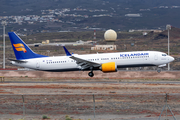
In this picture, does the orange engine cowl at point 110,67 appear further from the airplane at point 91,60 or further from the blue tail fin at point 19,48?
the blue tail fin at point 19,48

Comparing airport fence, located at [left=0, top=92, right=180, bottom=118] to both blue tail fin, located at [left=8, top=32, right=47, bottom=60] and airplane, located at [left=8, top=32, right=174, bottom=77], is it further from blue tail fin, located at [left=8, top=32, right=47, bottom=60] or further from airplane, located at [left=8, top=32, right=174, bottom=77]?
blue tail fin, located at [left=8, top=32, right=47, bottom=60]

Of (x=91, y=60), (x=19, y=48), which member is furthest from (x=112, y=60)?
(x=19, y=48)

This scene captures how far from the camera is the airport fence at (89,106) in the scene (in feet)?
64.6

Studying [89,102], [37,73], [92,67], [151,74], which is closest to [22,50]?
[37,73]

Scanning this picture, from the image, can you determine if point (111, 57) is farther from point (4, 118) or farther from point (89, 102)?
point (4, 118)

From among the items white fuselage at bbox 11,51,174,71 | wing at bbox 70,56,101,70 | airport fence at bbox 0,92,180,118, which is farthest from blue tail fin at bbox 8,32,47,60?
airport fence at bbox 0,92,180,118

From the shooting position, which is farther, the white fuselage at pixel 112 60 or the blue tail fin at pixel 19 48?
the blue tail fin at pixel 19 48

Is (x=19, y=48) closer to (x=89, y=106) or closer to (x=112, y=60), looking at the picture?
(x=112, y=60)

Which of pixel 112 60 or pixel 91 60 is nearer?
pixel 112 60

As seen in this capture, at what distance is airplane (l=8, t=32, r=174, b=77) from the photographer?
4134cm

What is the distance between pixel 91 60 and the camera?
140ft

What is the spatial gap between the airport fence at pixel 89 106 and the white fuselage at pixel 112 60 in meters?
18.9

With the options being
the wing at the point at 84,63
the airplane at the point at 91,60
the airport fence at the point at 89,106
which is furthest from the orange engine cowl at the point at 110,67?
the airport fence at the point at 89,106

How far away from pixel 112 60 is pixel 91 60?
10.4 feet
